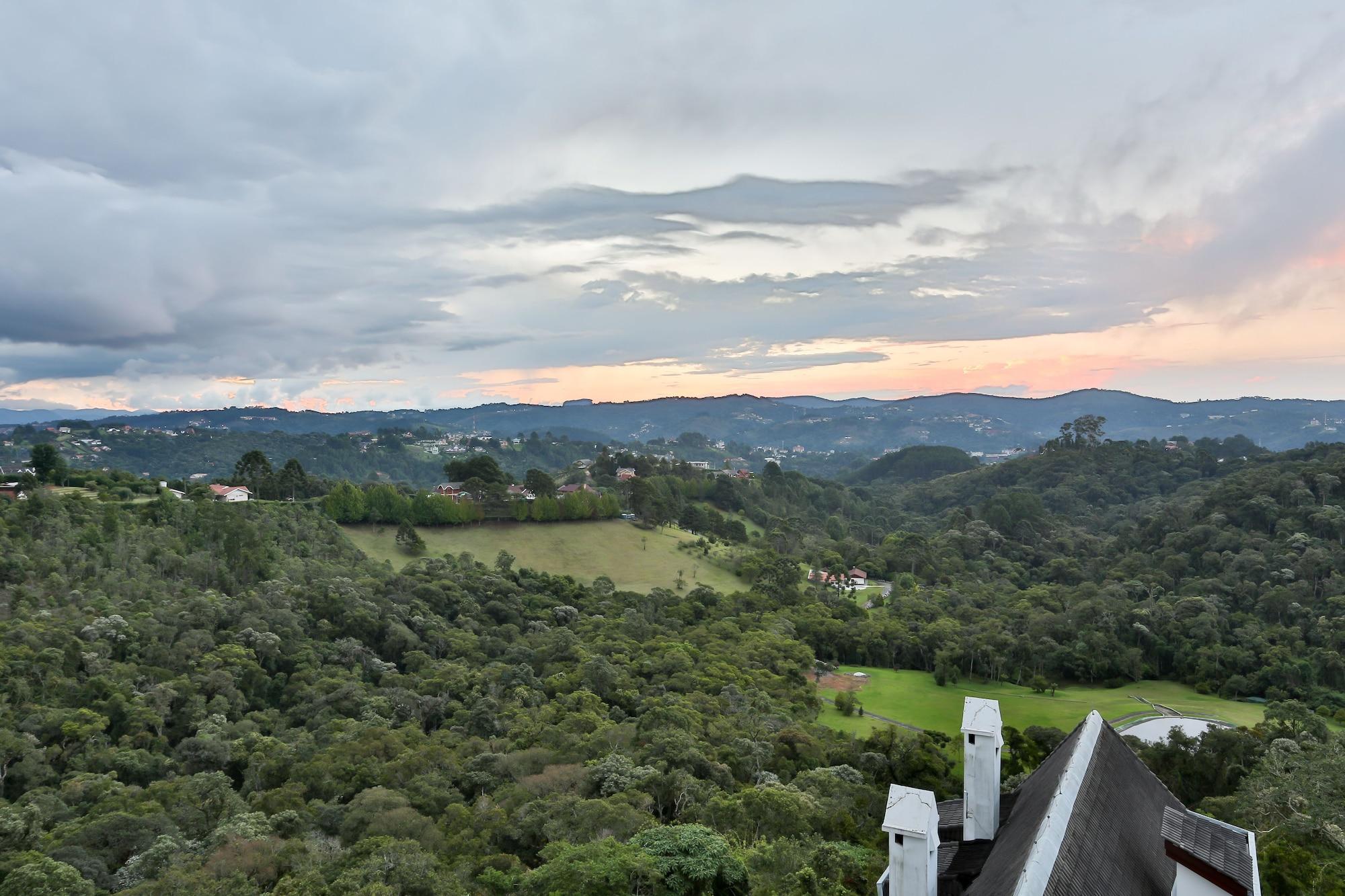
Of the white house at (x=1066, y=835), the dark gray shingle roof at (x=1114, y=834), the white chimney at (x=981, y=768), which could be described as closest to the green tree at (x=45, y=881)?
the white house at (x=1066, y=835)

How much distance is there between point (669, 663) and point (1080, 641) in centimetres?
2333

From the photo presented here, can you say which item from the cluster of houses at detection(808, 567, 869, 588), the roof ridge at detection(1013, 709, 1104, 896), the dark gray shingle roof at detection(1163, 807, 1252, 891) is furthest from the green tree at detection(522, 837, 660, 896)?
the cluster of houses at detection(808, 567, 869, 588)

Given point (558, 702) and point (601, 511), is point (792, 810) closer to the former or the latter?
point (558, 702)

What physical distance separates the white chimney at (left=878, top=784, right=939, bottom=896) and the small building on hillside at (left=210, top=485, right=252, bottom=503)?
47.8m

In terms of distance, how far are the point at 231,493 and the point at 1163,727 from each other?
56167 mm

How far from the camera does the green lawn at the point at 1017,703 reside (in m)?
30.4

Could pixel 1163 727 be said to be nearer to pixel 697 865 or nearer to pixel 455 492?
pixel 697 865

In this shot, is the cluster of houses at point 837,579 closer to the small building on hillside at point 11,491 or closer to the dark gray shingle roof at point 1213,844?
the dark gray shingle roof at point 1213,844

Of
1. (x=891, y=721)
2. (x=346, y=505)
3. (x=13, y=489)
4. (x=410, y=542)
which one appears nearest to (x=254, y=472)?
(x=346, y=505)

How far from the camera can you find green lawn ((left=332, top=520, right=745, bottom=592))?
168 feet

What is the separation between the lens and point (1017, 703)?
3350cm

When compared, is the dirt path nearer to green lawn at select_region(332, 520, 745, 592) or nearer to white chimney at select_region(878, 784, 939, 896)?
green lawn at select_region(332, 520, 745, 592)

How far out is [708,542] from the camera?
6194cm

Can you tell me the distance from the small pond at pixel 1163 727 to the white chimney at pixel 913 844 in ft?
81.1
